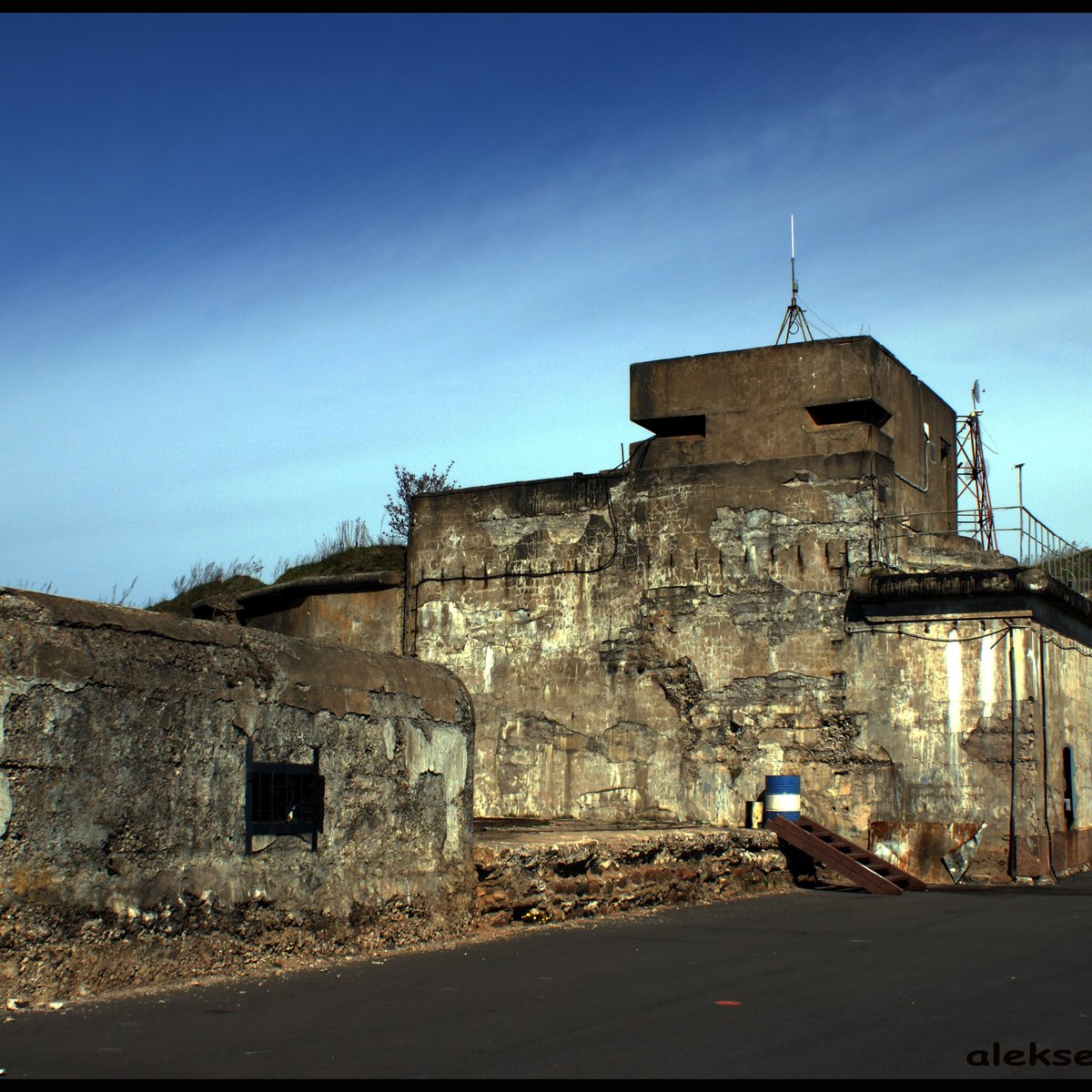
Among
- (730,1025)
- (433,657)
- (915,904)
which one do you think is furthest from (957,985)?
(433,657)

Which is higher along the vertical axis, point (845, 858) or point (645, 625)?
point (645, 625)

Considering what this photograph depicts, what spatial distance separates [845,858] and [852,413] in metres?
6.90

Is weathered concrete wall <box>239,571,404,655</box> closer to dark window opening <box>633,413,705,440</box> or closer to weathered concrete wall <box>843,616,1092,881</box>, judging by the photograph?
dark window opening <box>633,413,705,440</box>

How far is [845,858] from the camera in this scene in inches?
533

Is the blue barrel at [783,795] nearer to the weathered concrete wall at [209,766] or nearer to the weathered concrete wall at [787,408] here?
the weathered concrete wall at [787,408]

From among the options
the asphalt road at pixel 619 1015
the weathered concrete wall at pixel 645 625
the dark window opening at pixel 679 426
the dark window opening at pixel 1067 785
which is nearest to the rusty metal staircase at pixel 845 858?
the weathered concrete wall at pixel 645 625

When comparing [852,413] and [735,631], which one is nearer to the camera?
[735,631]

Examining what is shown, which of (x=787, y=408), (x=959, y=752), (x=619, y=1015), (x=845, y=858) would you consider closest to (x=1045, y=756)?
(x=959, y=752)

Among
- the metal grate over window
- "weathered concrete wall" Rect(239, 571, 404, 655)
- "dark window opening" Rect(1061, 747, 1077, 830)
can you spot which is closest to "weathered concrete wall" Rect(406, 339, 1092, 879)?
"dark window opening" Rect(1061, 747, 1077, 830)

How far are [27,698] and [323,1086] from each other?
101 inches

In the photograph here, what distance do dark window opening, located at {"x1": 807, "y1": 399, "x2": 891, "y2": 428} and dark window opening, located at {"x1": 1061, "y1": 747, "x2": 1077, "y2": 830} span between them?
5052 millimetres

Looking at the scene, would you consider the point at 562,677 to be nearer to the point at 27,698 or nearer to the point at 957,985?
the point at 957,985

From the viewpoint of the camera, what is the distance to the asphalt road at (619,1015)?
17.6 ft

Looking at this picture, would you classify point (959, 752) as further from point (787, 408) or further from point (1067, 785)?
point (787, 408)
